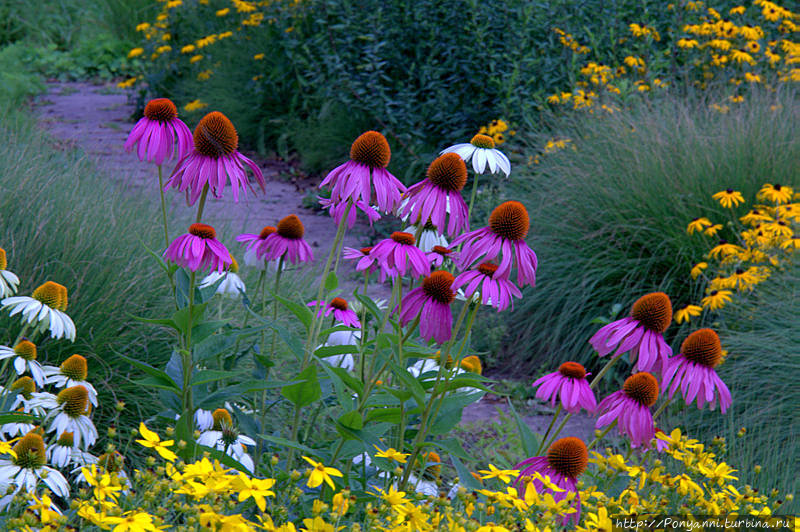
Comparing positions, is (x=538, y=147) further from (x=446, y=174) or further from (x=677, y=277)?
(x=446, y=174)

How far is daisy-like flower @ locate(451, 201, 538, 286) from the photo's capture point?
4.80ft

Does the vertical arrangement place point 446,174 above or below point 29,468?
above

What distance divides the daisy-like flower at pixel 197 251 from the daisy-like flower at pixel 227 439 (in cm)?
43

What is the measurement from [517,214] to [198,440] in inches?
38.2

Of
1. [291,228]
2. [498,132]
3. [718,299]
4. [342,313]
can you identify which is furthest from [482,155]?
[498,132]

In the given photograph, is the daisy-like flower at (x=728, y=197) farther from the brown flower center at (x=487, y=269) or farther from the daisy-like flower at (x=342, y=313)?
the brown flower center at (x=487, y=269)

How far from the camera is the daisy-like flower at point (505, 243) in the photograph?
146 cm

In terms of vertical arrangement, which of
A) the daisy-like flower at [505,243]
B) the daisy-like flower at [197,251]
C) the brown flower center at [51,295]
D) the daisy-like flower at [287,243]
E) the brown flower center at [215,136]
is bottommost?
the brown flower center at [51,295]

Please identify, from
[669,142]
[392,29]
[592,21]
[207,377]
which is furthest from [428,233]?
[592,21]

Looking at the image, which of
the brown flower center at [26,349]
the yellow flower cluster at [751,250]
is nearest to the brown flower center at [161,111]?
the brown flower center at [26,349]

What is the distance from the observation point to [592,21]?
6.34m

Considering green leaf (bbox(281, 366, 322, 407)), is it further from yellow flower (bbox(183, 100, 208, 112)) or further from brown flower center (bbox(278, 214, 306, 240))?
yellow flower (bbox(183, 100, 208, 112))

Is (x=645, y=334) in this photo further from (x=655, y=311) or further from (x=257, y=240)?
(x=257, y=240)

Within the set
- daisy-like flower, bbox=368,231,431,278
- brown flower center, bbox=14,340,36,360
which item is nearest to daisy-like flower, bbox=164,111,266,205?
daisy-like flower, bbox=368,231,431,278
